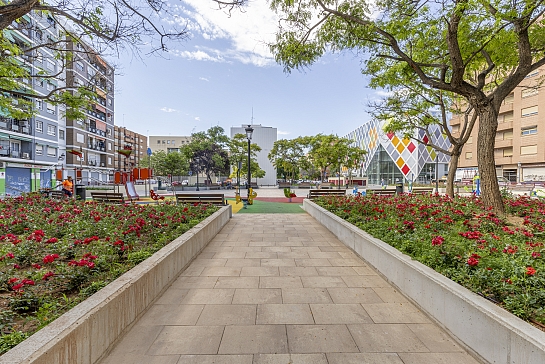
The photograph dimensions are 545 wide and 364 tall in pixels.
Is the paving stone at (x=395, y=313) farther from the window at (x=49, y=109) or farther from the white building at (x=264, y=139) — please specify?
the white building at (x=264, y=139)

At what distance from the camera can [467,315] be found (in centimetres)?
251

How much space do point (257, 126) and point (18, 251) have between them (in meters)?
57.8

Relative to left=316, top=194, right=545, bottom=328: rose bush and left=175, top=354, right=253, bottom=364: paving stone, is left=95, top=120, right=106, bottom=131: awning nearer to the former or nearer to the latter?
left=316, top=194, right=545, bottom=328: rose bush

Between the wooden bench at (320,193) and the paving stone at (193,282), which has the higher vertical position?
the wooden bench at (320,193)

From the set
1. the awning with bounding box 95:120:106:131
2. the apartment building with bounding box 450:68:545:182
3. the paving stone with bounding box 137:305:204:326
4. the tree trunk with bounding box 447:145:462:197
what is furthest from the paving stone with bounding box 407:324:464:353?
the awning with bounding box 95:120:106:131

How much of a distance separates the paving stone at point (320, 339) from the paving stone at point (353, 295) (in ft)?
2.29

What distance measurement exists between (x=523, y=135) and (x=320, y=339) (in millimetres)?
46706

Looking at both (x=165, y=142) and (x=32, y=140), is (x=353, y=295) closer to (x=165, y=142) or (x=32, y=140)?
(x=32, y=140)

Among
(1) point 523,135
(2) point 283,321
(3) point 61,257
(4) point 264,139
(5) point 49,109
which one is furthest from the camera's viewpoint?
(4) point 264,139

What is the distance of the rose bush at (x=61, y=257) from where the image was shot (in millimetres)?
2480

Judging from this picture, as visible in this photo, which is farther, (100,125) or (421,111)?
(100,125)

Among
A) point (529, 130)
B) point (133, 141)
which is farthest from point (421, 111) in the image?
point (133, 141)

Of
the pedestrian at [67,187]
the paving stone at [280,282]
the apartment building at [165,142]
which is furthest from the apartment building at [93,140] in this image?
the apartment building at [165,142]

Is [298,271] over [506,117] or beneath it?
beneath
